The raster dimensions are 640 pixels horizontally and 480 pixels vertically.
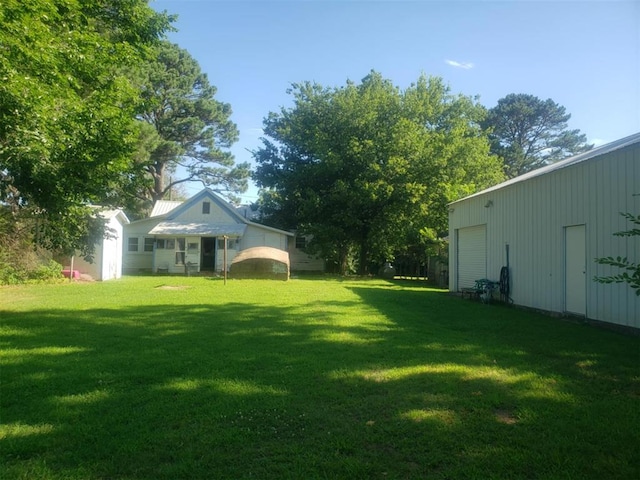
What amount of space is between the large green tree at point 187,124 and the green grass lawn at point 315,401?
27.9 metres

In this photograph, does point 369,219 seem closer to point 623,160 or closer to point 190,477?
point 623,160

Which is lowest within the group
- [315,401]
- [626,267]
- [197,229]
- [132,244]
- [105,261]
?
[315,401]

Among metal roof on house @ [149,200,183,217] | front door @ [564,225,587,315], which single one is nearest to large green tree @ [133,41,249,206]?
metal roof on house @ [149,200,183,217]

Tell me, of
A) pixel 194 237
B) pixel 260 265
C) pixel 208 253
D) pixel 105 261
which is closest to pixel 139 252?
pixel 194 237

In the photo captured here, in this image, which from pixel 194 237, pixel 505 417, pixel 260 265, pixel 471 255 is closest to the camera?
pixel 505 417

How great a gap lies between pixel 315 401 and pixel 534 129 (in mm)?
46919

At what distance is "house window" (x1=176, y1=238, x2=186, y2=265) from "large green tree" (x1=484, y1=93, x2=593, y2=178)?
31.4 m

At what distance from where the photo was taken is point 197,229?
2634 cm

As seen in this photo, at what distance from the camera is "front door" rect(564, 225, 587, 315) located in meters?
9.21

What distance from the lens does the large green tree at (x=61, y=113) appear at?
7090mm

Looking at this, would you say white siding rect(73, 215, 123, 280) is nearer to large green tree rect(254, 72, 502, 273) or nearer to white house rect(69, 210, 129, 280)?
white house rect(69, 210, 129, 280)

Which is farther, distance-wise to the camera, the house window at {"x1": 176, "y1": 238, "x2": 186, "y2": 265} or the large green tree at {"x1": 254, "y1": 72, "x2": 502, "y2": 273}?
the house window at {"x1": 176, "y1": 238, "x2": 186, "y2": 265}

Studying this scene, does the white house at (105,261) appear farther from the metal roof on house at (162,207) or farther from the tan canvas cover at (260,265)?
the metal roof on house at (162,207)

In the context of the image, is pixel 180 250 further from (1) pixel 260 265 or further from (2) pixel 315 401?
(2) pixel 315 401
